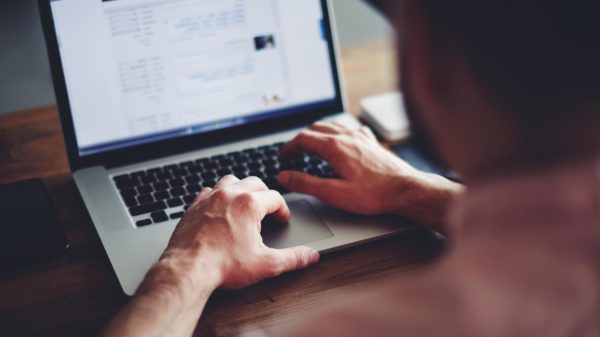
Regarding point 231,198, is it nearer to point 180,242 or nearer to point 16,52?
point 180,242

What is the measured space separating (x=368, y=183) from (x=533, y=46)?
1.79 feet

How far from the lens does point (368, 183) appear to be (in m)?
0.99

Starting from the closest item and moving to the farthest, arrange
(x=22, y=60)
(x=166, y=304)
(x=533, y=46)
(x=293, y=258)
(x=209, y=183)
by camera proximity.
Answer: (x=533, y=46) → (x=166, y=304) → (x=293, y=258) → (x=209, y=183) → (x=22, y=60)

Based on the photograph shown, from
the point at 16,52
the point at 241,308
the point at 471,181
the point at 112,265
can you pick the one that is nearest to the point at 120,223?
the point at 112,265

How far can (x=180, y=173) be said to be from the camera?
3.62ft

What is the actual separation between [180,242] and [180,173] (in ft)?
0.85

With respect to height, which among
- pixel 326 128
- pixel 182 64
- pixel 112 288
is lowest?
pixel 112 288

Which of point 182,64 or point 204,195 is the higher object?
point 182,64

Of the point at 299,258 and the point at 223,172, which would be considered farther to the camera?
the point at 223,172

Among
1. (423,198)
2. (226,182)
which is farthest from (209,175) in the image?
(423,198)

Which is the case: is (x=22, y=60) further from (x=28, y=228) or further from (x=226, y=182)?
(x=226, y=182)

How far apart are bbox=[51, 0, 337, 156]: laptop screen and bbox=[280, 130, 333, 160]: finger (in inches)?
4.7

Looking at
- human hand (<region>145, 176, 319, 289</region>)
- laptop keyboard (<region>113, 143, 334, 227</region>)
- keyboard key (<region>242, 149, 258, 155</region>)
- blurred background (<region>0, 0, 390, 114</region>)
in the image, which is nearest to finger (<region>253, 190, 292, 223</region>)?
human hand (<region>145, 176, 319, 289</region>)

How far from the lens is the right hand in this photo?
952 millimetres
